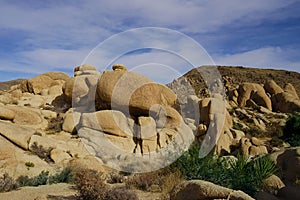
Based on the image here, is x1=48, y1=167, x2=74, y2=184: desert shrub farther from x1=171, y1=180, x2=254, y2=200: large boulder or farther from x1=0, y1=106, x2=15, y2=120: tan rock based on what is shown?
x1=0, y1=106, x2=15, y2=120: tan rock

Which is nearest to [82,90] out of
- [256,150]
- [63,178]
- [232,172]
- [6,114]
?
[6,114]

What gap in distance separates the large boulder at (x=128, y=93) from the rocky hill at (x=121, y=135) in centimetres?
7

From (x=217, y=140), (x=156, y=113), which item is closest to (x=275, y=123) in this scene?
(x=217, y=140)

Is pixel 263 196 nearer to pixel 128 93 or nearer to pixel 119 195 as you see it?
pixel 119 195

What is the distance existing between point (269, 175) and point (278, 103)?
1374 inches

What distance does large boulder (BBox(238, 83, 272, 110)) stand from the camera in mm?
41875

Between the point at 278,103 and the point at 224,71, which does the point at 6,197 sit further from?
the point at 224,71

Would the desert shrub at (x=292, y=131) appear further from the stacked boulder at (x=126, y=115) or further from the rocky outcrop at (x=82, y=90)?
the rocky outcrop at (x=82, y=90)

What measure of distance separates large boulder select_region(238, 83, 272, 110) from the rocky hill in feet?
28.4

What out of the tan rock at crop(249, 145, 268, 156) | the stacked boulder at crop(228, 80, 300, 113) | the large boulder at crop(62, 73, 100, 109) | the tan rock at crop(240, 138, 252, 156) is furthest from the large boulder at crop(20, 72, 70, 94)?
the stacked boulder at crop(228, 80, 300, 113)

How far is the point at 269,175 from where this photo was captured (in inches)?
369

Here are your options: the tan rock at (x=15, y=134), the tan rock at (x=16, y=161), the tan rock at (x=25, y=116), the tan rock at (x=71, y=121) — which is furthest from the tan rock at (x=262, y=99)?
the tan rock at (x=16, y=161)

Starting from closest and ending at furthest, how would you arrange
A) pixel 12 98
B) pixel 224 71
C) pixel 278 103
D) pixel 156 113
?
pixel 156 113
pixel 12 98
pixel 278 103
pixel 224 71

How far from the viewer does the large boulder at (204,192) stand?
19.9 feet
